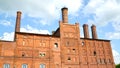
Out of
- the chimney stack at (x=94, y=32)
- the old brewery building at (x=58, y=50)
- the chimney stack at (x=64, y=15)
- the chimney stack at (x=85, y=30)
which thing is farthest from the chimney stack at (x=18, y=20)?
the chimney stack at (x=94, y=32)

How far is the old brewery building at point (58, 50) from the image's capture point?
34094mm

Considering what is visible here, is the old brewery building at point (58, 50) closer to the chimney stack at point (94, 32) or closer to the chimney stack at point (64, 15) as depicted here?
the chimney stack at point (64, 15)

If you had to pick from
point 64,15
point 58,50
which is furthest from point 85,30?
point 58,50

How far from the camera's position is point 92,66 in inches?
1631

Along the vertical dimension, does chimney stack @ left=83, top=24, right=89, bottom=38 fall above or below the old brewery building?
above

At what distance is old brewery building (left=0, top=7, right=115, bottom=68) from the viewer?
34.1 metres

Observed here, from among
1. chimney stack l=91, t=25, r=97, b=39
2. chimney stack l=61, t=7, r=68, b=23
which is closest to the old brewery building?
chimney stack l=61, t=7, r=68, b=23

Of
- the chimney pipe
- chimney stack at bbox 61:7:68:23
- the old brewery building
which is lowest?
the old brewery building

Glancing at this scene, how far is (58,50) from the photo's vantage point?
125ft

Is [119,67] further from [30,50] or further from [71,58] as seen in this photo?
[30,50]

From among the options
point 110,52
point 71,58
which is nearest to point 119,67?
point 110,52

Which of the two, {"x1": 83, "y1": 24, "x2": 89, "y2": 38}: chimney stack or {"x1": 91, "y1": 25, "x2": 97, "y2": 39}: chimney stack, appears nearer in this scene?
{"x1": 83, "y1": 24, "x2": 89, "y2": 38}: chimney stack

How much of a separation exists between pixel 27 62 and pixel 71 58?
35.3 feet

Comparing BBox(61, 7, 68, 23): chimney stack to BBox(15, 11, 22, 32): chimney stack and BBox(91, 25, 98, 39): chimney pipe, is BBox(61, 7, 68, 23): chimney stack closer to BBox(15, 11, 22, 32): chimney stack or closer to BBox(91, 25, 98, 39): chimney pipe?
BBox(91, 25, 98, 39): chimney pipe
